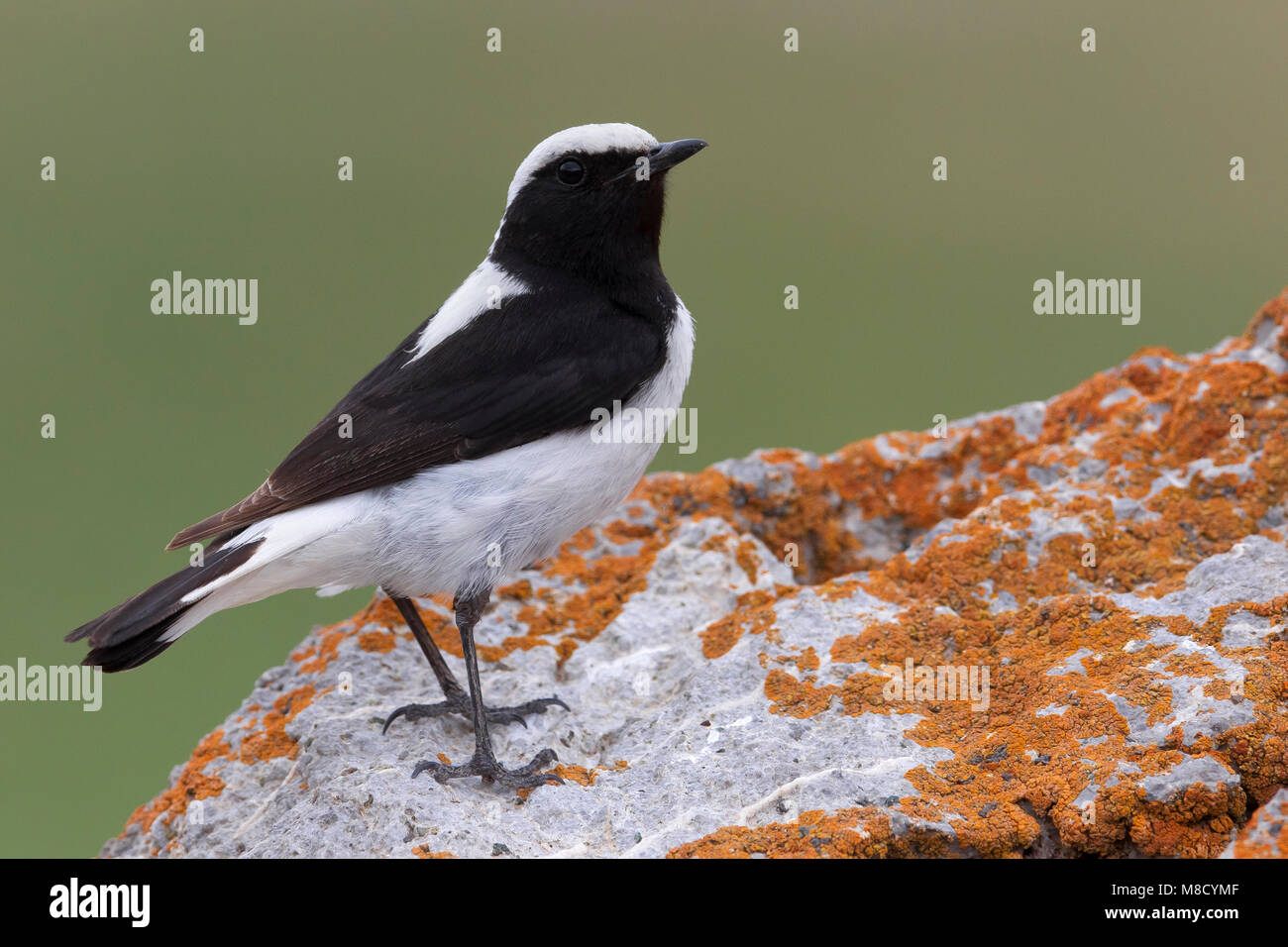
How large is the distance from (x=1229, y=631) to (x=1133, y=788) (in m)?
0.90

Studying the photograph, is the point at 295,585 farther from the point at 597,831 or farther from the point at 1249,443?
the point at 1249,443

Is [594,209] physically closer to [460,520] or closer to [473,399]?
[473,399]

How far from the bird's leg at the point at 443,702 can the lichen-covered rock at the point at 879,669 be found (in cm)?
7

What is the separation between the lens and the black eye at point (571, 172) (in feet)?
16.9

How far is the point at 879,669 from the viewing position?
439 centimetres

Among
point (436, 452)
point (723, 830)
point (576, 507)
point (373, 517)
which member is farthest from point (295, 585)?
point (723, 830)

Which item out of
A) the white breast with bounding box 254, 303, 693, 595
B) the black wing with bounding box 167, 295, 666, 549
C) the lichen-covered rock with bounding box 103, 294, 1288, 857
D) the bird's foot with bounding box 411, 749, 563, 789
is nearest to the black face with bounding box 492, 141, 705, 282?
the black wing with bounding box 167, 295, 666, 549

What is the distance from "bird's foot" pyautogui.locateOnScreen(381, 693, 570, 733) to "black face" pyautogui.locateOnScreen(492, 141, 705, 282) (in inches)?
70.7

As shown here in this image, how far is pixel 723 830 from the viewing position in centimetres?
368

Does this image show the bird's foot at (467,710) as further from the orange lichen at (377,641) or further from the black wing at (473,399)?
the black wing at (473,399)

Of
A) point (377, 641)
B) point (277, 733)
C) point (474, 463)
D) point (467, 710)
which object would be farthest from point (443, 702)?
point (474, 463)

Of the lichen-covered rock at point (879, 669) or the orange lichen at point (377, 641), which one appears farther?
the orange lichen at point (377, 641)

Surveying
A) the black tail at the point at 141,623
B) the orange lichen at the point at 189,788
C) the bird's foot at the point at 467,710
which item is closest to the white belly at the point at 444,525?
the black tail at the point at 141,623
